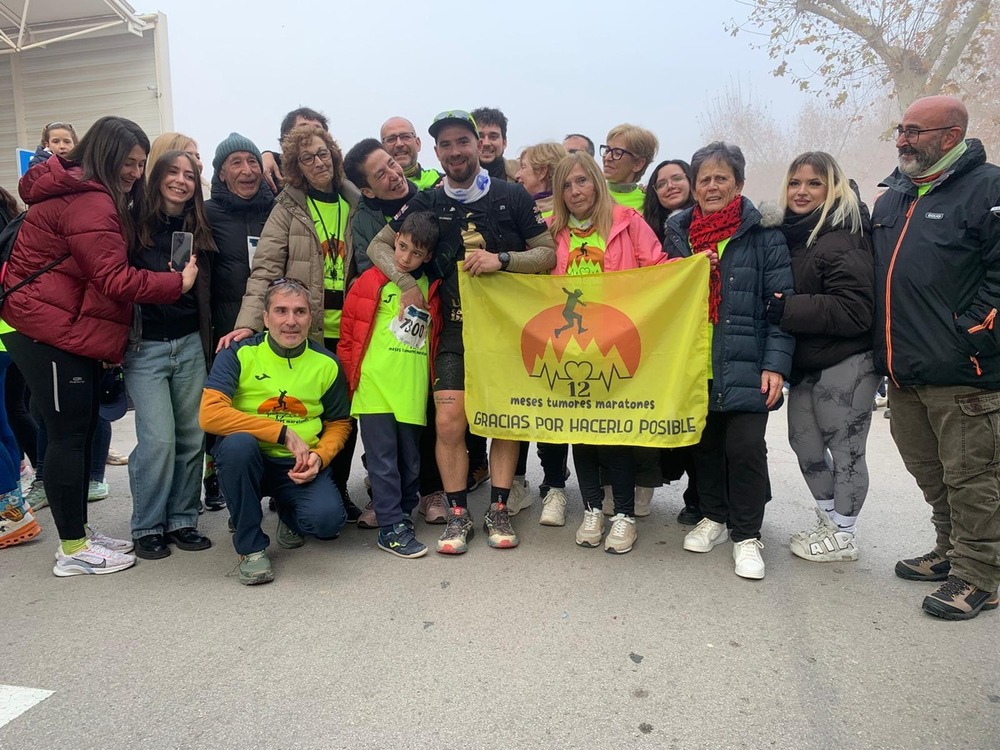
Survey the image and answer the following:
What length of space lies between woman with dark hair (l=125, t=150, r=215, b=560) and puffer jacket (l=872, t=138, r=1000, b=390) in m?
3.57

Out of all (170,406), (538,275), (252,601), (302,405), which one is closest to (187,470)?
(170,406)

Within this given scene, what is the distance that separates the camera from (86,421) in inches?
141

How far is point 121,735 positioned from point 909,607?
10.2ft

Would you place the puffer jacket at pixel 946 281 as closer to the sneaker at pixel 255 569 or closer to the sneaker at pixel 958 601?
the sneaker at pixel 958 601

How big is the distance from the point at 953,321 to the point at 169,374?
3.88 metres

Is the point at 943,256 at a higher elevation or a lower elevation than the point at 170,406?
higher

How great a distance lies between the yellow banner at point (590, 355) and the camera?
362cm

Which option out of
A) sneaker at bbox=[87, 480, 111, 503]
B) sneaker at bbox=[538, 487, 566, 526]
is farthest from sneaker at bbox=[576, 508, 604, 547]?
sneaker at bbox=[87, 480, 111, 503]

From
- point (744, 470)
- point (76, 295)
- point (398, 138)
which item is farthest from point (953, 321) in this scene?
point (76, 295)

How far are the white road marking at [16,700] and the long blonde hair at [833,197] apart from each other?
3.78 m

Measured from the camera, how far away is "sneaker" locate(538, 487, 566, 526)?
165 inches

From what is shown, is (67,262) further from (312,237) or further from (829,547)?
(829,547)

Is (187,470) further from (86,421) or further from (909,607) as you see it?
(909,607)

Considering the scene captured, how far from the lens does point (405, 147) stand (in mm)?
4875
